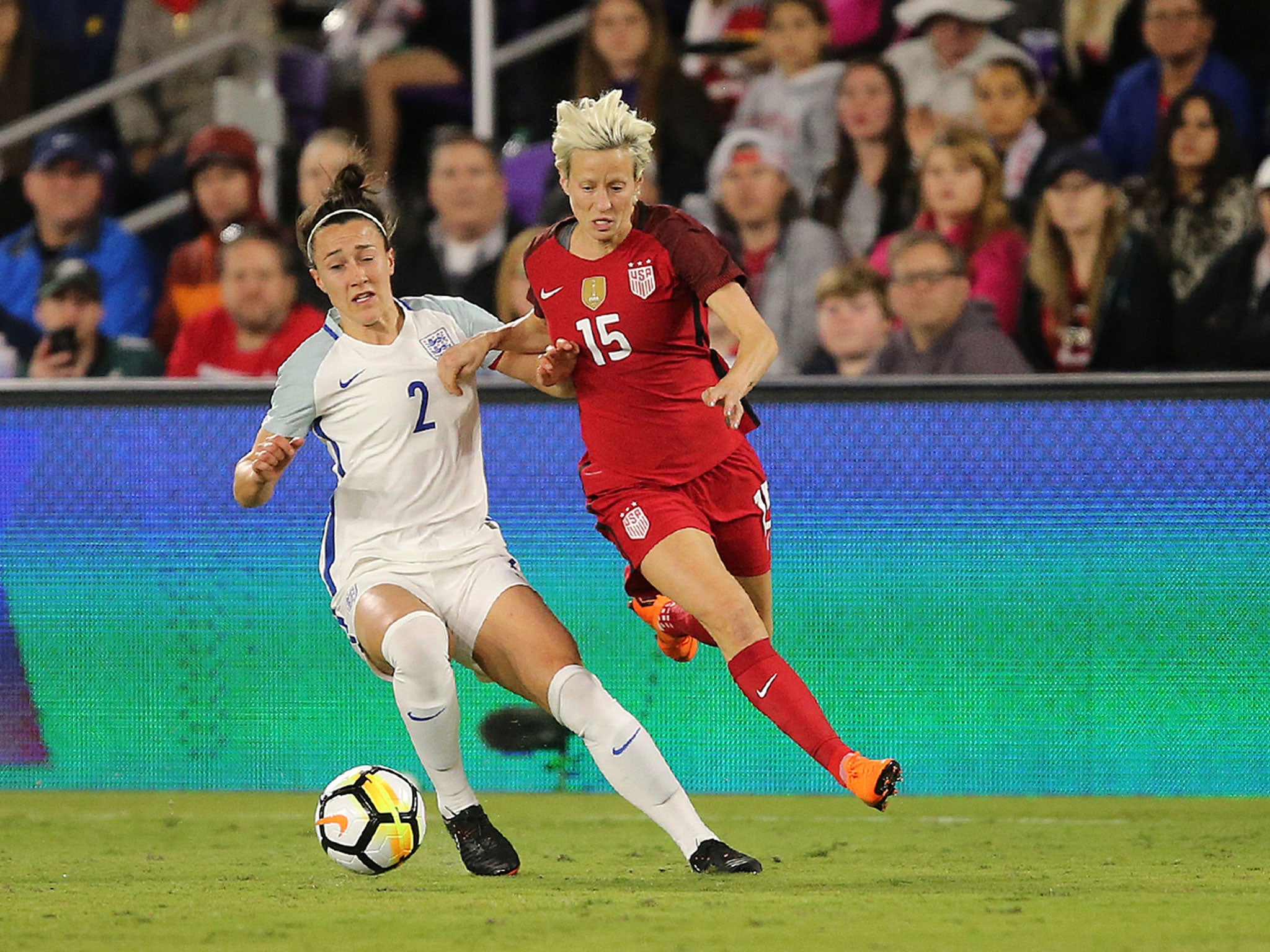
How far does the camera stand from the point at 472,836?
199 inches

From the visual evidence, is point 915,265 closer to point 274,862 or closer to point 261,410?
point 261,410

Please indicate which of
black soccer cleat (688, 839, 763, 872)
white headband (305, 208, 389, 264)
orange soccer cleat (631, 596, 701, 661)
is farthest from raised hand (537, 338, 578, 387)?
black soccer cleat (688, 839, 763, 872)

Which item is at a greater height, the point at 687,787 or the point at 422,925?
the point at 422,925

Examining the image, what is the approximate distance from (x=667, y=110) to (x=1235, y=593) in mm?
3739

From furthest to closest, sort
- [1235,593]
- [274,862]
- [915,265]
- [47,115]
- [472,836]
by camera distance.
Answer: [47,115]
[915,265]
[1235,593]
[274,862]
[472,836]

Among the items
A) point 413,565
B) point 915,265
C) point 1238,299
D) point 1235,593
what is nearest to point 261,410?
point 413,565

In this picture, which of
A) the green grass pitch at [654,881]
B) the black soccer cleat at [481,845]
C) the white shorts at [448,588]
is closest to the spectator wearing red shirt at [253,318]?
the green grass pitch at [654,881]

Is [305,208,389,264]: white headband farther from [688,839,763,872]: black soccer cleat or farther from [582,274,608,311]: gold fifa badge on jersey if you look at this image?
[688,839,763,872]: black soccer cleat

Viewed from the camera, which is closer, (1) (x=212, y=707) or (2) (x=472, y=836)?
(2) (x=472, y=836)

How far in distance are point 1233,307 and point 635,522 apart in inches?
143

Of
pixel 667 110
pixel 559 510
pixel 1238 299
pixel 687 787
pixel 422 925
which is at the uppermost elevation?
pixel 667 110

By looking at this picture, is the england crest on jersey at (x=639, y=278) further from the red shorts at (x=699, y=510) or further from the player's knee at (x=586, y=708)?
the player's knee at (x=586, y=708)

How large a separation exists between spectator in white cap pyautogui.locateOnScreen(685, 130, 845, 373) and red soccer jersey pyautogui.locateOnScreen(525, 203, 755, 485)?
2517mm

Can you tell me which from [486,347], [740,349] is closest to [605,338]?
[486,347]
